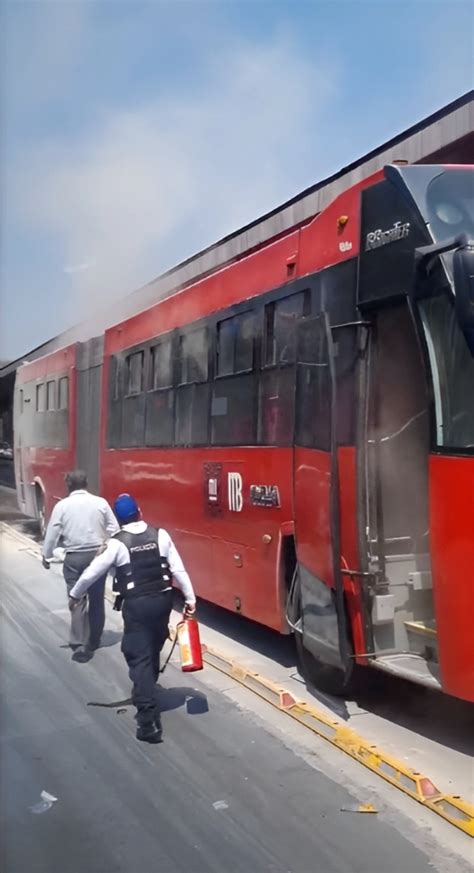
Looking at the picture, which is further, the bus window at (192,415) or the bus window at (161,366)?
the bus window at (161,366)

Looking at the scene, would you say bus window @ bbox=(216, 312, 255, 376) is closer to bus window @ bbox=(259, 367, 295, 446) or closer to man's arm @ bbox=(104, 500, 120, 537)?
bus window @ bbox=(259, 367, 295, 446)

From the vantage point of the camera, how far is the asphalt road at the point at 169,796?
13.1 ft

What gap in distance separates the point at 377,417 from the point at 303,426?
2.41 ft


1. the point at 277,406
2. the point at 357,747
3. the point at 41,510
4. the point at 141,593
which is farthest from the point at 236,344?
the point at 41,510

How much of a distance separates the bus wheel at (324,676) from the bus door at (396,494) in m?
0.73

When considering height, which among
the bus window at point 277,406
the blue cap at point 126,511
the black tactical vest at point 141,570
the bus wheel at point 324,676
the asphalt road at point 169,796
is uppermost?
the bus window at point 277,406

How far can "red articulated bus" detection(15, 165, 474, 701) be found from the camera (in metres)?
4.88

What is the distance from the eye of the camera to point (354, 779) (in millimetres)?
4867

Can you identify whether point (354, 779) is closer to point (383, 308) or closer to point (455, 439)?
point (455, 439)

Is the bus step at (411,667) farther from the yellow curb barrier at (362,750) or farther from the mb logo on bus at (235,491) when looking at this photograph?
the mb logo on bus at (235,491)

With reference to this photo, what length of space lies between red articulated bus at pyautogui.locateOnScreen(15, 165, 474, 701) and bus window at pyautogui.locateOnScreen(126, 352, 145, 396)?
121 centimetres

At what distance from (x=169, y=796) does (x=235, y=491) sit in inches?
130

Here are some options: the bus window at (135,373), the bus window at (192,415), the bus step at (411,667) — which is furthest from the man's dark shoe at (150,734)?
the bus window at (135,373)

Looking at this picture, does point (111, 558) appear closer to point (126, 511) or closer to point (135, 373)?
point (126, 511)
